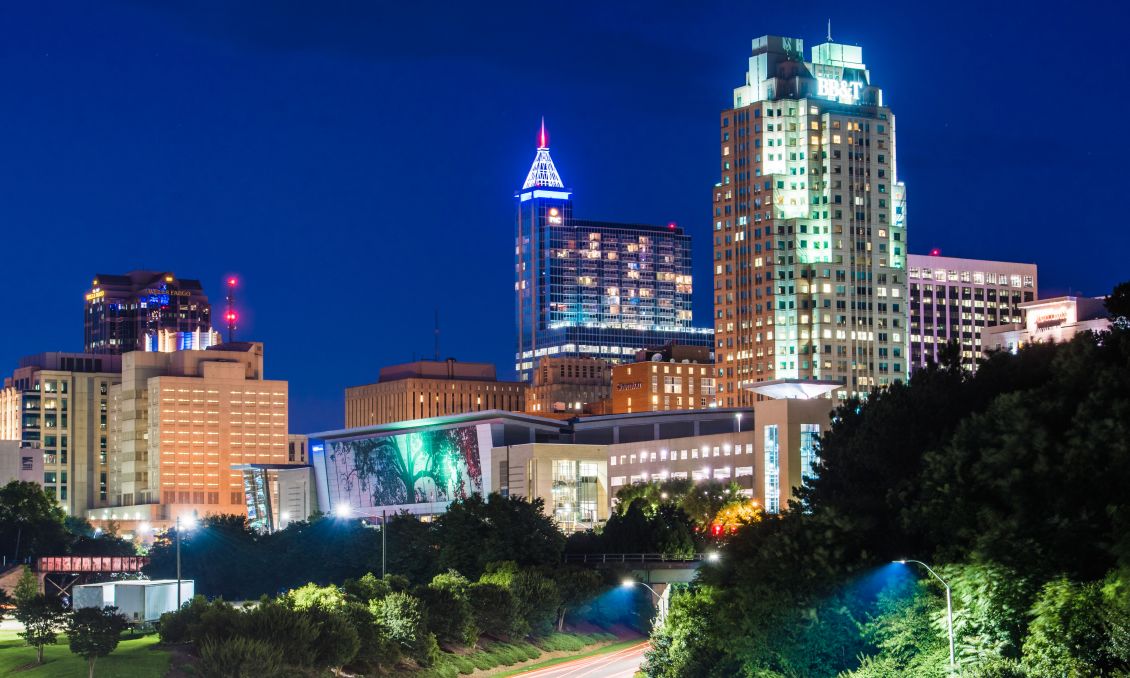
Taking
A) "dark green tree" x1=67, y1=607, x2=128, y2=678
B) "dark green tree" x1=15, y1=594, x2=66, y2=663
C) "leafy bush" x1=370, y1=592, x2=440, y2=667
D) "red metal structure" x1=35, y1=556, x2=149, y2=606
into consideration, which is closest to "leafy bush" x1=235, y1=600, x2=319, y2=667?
"dark green tree" x1=67, y1=607, x2=128, y2=678

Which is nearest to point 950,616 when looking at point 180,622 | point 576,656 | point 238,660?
point 238,660

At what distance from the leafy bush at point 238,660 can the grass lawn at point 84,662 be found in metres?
6.09

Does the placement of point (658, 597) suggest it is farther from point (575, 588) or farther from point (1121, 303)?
point (1121, 303)

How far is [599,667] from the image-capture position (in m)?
118

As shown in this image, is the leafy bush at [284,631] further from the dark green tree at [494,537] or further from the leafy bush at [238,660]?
the dark green tree at [494,537]

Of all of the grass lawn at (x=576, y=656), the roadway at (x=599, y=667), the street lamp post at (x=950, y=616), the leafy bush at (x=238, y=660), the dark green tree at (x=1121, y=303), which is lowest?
the grass lawn at (x=576, y=656)

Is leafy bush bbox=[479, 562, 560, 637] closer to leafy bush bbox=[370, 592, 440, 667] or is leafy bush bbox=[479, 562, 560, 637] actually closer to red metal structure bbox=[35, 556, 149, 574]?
leafy bush bbox=[370, 592, 440, 667]

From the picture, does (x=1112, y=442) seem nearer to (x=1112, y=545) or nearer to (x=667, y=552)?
(x=1112, y=545)

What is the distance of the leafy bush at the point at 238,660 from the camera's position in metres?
91.4

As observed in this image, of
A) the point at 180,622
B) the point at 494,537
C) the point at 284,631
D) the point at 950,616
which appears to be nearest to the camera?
the point at 950,616

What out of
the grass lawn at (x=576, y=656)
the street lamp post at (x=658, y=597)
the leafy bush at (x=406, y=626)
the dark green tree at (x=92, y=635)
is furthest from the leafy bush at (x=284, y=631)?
the street lamp post at (x=658, y=597)

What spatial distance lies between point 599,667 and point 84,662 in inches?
1367

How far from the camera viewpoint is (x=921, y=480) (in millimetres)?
83250

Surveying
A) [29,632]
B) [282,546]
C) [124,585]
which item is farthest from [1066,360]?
[282,546]
